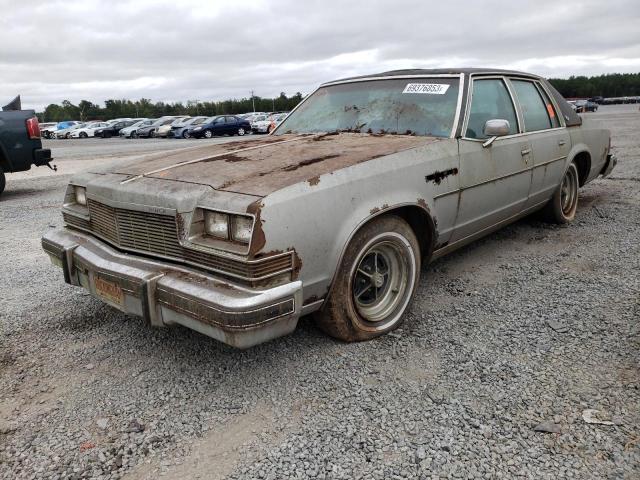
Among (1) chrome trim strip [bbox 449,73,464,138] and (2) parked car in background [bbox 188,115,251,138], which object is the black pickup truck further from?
(2) parked car in background [bbox 188,115,251,138]

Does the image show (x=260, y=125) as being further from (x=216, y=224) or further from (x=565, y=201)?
(x=216, y=224)

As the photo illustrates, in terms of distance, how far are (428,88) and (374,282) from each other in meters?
1.65

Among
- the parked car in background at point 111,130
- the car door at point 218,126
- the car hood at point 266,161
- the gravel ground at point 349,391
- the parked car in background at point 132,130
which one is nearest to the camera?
the gravel ground at point 349,391

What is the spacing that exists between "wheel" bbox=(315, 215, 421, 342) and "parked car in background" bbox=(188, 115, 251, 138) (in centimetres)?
2702

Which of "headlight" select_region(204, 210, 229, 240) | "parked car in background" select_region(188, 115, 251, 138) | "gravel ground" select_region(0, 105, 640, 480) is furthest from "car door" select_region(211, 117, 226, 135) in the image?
"headlight" select_region(204, 210, 229, 240)

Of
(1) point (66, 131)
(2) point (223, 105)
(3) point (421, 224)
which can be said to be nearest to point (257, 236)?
(3) point (421, 224)

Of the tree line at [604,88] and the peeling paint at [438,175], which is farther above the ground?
the tree line at [604,88]

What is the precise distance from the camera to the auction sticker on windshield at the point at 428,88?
3729mm

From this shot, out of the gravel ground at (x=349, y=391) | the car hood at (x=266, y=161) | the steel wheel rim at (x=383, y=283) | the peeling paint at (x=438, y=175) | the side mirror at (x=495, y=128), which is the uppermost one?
the side mirror at (x=495, y=128)

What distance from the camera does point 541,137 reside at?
4.41 meters

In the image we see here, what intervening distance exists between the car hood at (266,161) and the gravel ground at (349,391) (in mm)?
1011

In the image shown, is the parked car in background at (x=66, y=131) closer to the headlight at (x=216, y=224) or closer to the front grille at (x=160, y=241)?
the front grille at (x=160, y=241)

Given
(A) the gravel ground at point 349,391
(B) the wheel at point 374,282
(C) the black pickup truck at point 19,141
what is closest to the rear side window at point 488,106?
(B) the wheel at point 374,282

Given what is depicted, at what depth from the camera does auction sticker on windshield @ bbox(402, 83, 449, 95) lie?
12.2 feet
